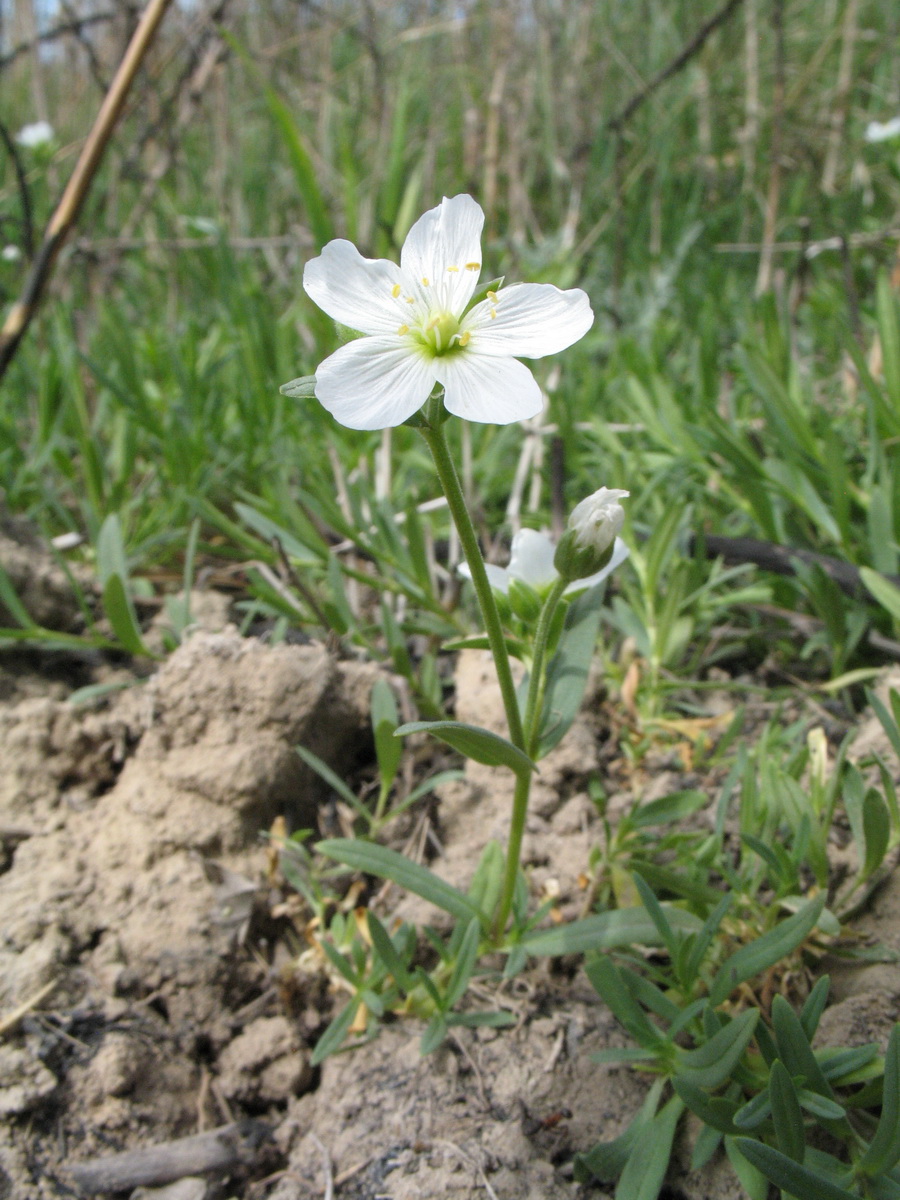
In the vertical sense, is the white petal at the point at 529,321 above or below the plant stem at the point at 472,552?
above

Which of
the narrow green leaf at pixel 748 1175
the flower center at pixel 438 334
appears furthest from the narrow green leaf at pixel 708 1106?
the flower center at pixel 438 334

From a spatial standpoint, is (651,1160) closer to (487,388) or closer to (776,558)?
(487,388)

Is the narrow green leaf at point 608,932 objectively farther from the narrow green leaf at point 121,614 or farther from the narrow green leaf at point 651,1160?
the narrow green leaf at point 121,614

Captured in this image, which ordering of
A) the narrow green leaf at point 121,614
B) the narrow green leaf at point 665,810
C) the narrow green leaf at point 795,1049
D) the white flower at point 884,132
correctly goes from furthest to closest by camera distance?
the white flower at point 884,132
the narrow green leaf at point 121,614
the narrow green leaf at point 665,810
the narrow green leaf at point 795,1049

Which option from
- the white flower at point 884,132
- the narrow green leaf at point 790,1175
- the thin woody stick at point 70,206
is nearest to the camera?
the narrow green leaf at point 790,1175

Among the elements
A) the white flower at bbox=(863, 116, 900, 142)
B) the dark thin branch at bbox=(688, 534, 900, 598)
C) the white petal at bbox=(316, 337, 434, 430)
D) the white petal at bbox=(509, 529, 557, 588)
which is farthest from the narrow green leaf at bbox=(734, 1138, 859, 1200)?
the white flower at bbox=(863, 116, 900, 142)

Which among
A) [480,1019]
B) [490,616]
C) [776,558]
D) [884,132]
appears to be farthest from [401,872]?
[884,132]
